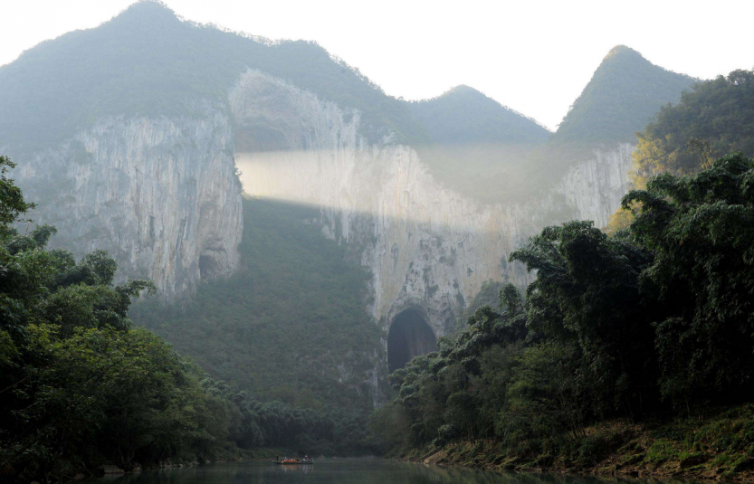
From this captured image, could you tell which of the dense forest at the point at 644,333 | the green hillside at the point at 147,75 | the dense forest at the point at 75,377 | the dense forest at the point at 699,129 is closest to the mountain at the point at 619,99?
the green hillside at the point at 147,75

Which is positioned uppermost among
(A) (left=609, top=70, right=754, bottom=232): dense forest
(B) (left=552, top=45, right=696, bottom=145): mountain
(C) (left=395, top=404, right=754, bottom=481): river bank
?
(B) (left=552, top=45, right=696, bottom=145): mountain

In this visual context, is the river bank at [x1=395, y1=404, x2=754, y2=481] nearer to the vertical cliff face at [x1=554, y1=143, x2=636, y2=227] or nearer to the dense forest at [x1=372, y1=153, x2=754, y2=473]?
the dense forest at [x1=372, y1=153, x2=754, y2=473]

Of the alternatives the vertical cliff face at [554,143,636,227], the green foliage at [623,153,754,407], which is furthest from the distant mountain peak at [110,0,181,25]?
the green foliage at [623,153,754,407]

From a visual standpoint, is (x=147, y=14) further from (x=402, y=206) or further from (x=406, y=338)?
(x=406, y=338)

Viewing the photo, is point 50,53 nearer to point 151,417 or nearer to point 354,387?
point 354,387

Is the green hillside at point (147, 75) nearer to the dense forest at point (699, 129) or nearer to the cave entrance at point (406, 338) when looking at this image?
the cave entrance at point (406, 338)

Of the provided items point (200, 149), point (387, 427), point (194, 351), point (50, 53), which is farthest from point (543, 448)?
point (50, 53)

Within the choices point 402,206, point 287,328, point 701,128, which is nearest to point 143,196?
point 287,328
